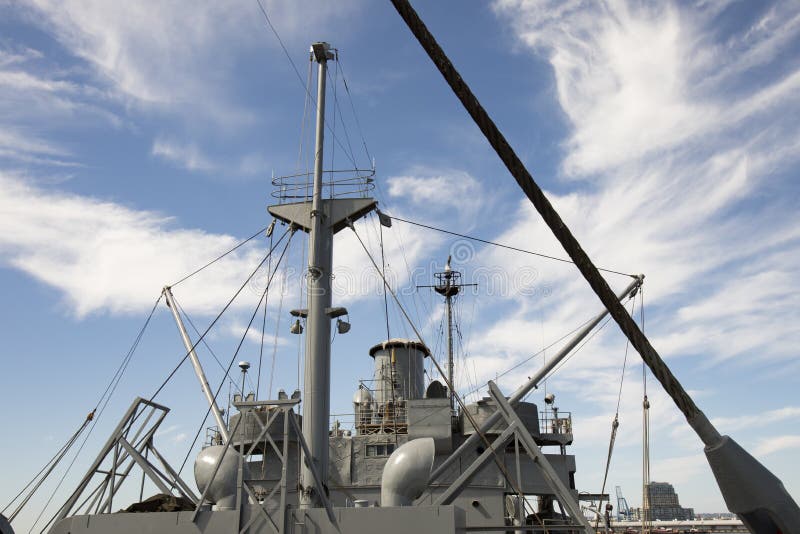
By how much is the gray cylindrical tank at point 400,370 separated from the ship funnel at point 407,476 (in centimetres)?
1267

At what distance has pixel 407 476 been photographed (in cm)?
1276

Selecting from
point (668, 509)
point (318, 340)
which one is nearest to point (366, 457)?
point (318, 340)

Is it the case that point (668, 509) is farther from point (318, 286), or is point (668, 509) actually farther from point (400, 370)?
point (318, 286)

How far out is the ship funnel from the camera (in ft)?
41.7

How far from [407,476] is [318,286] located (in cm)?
574

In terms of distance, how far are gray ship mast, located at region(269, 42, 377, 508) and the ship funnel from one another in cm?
199

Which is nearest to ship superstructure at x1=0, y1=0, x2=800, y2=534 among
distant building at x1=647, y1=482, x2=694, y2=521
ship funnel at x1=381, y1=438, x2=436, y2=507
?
ship funnel at x1=381, y1=438, x2=436, y2=507

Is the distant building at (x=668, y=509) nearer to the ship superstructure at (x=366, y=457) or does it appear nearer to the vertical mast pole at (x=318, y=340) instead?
the ship superstructure at (x=366, y=457)

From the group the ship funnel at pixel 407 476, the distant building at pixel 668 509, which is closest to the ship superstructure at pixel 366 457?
the ship funnel at pixel 407 476

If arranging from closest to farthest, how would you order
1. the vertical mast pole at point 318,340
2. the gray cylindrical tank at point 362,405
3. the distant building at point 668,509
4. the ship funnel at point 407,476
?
the ship funnel at point 407,476
the vertical mast pole at point 318,340
the gray cylindrical tank at point 362,405
the distant building at point 668,509

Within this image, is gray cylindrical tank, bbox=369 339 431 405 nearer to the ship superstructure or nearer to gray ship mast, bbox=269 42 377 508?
the ship superstructure

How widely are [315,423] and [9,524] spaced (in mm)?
7287

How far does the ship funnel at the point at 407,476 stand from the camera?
12711 mm

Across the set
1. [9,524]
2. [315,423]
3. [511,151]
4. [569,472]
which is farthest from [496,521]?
[511,151]
